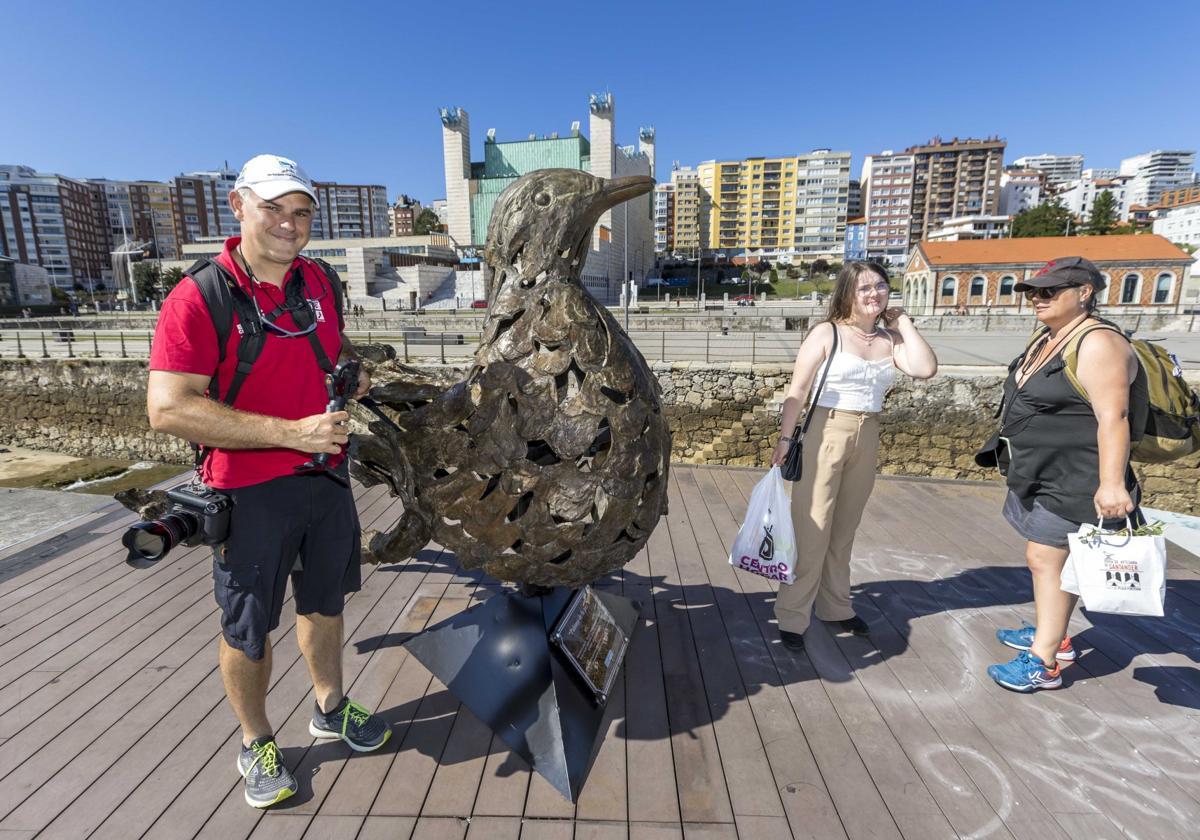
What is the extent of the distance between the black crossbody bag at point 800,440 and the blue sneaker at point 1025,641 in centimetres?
137

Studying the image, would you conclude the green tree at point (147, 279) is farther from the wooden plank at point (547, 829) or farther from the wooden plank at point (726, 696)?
the wooden plank at point (547, 829)

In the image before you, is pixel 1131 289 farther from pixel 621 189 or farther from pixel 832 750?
pixel 621 189

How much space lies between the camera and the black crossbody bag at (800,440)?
2.89 meters

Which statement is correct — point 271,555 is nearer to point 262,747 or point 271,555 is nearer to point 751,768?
point 262,747

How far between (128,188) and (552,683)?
387 ft

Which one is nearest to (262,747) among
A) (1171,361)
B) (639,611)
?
(639,611)

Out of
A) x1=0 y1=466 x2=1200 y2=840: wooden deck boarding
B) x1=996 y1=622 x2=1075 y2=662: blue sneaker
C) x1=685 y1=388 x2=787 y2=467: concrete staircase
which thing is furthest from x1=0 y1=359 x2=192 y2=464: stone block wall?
x1=996 y1=622 x2=1075 y2=662: blue sneaker

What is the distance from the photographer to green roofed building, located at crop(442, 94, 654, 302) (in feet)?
170

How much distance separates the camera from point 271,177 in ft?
6.08

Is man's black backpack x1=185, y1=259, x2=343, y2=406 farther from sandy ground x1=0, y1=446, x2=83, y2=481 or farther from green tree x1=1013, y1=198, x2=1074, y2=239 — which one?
green tree x1=1013, y1=198, x2=1074, y2=239

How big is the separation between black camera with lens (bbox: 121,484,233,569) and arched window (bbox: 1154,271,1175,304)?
45518 mm

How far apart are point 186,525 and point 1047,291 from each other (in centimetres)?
323

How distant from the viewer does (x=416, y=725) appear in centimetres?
252

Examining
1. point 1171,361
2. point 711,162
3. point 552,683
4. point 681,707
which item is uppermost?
point 711,162
